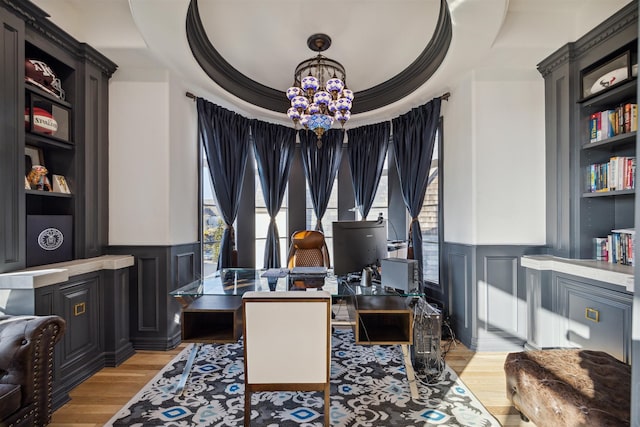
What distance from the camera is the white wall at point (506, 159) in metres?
3.04

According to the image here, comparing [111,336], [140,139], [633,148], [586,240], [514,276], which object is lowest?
[111,336]

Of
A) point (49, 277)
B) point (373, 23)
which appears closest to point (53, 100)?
point (49, 277)

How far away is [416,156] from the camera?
3.91 m

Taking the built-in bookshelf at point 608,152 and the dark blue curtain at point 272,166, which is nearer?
the built-in bookshelf at point 608,152

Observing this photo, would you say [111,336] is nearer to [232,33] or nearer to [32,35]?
[32,35]

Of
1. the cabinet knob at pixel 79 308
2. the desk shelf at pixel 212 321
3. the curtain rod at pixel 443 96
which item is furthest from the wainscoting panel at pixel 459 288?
the cabinet knob at pixel 79 308

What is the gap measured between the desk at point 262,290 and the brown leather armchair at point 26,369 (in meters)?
0.72

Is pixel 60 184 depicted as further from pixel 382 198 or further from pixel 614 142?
pixel 614 142

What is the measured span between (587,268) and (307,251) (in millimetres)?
2379

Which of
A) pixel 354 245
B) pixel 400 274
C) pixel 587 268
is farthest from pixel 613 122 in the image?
pixel 354 245

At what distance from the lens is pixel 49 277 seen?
2033 mm

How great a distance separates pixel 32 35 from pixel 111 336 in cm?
244

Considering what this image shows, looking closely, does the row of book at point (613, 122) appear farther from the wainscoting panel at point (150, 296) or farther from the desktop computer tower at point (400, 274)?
the wainscoting panel at point (150, 296)

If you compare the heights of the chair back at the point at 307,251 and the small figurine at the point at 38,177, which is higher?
the small figurine at the point at 38,177
